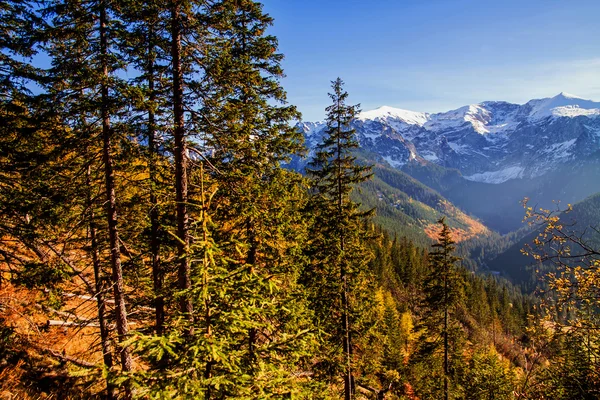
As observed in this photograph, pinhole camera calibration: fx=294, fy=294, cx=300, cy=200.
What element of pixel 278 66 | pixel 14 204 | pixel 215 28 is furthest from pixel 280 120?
pixel 14 204

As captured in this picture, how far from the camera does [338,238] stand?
50.9ft

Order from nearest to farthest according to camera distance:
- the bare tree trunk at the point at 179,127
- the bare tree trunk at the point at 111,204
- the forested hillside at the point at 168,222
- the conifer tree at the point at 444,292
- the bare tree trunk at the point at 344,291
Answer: the forested hillside at the point at 168,222, the bare tree trunk at the point at 179,127, the bare tree trunk at the point at 111,204, the bare tree trunk at the point at 344,291, the conifer tree at the point at 444,292

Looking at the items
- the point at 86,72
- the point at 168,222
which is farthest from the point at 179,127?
the point at 168,222

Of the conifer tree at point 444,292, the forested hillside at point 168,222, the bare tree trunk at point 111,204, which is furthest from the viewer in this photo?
the conifer tree at point 444,292

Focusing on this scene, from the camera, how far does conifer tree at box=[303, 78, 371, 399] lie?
A: 15672 millimetres

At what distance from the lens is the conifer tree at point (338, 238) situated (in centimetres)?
1567

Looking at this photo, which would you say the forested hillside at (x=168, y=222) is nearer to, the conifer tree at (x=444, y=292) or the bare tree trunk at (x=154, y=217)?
the bare tree trunk at (x=154, y=217)

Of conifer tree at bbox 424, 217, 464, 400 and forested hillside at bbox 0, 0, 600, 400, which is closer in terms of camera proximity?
forested hillside at bbox 0, 0, 600, 400

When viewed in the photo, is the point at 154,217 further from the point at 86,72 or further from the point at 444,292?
the point at 444,292

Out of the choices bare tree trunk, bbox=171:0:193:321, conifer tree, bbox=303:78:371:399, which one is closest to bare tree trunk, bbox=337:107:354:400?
conifer tree, bbox=303:78:371:399

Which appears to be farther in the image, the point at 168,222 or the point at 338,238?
the point at 338,238

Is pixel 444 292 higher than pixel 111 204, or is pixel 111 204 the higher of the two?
pixel 111 204

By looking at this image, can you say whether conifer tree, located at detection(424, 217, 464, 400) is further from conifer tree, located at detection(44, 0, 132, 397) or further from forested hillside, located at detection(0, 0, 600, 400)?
conifer tree, located at detection(44, 0, 132, 397)

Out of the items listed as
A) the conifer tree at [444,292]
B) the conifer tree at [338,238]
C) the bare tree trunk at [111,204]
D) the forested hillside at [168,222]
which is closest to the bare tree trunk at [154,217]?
the forested hillside at [168,222]
